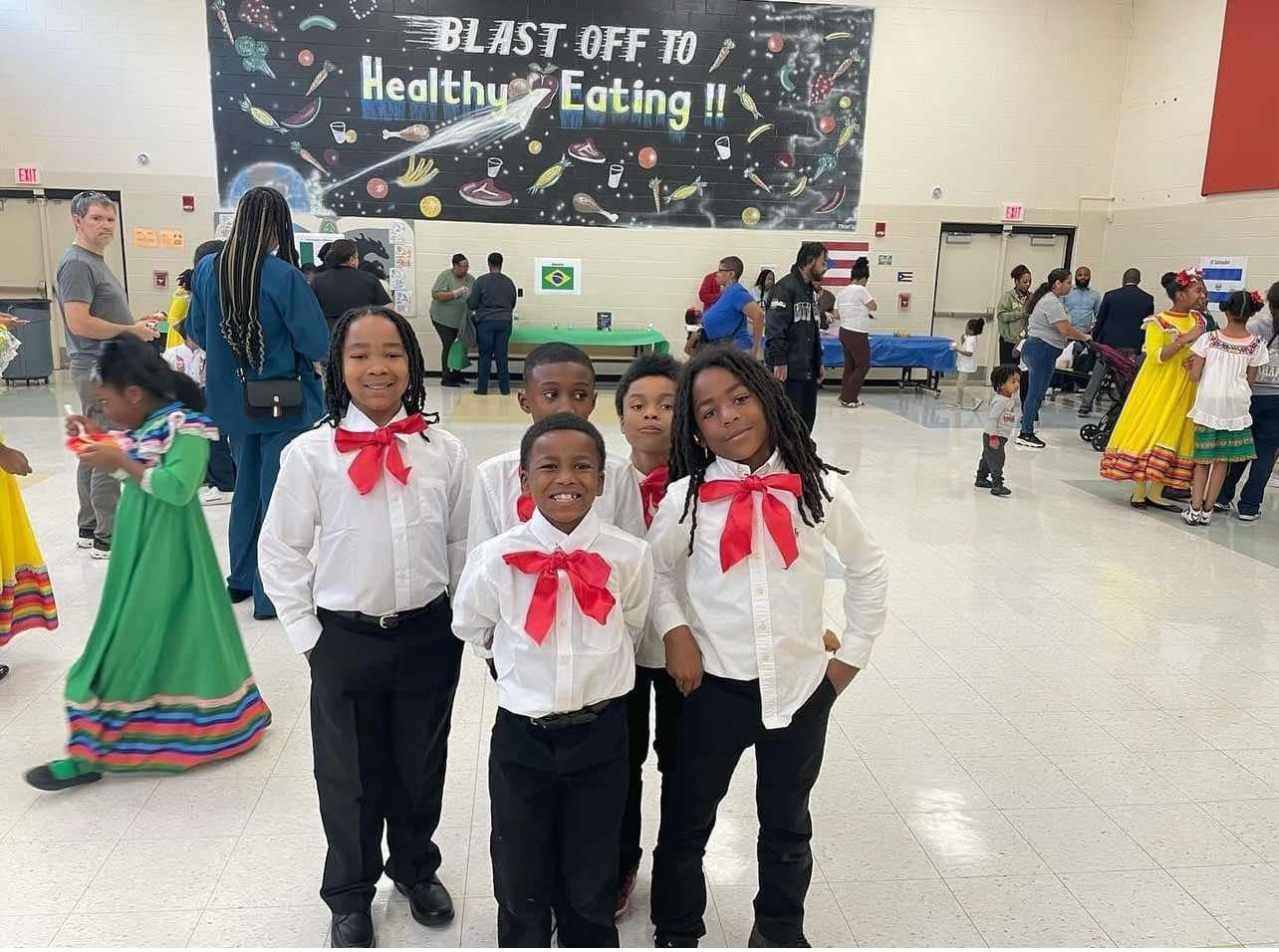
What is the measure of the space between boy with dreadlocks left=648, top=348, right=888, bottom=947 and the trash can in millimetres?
10434

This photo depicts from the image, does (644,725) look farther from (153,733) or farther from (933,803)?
(153,733)

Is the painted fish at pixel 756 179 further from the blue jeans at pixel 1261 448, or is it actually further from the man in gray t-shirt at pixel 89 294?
the man in gray t-shirt at pixel 89 294

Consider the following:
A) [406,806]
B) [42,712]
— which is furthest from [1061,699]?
[42,712]

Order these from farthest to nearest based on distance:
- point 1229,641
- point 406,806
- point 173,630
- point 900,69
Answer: point 900,69 < point 1229,641 < point 173,630 < point 406,806

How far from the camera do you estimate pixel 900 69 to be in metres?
11.5

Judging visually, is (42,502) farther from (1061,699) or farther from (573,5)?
(573,5)

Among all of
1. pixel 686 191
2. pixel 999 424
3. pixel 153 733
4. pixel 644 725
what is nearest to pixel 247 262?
pixel 153 733

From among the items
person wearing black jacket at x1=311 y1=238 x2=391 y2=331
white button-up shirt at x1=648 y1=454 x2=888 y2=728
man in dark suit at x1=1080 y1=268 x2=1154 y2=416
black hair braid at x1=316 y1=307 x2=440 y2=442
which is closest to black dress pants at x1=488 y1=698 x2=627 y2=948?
white button-up shirt at x1=648 y1=454 x2=888 y2=728

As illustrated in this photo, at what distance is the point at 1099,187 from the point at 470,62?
26.4ft

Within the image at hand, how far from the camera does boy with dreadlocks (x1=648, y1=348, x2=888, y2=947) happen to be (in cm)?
178

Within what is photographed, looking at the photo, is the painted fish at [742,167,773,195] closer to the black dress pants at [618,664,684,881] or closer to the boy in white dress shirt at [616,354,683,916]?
the boy in white dress shirt at [616,354,683,916]

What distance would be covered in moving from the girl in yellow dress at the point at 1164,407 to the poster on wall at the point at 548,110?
6.19 meters

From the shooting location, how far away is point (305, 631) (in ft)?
6.15

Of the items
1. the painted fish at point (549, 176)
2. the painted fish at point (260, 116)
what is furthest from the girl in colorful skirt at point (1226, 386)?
the painted fish at point (260, 116)
